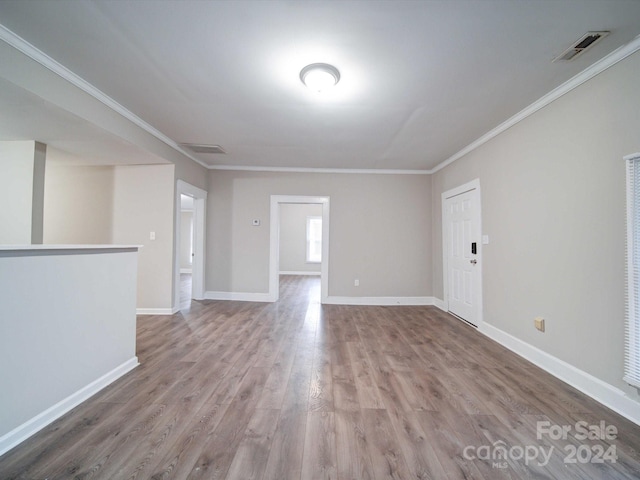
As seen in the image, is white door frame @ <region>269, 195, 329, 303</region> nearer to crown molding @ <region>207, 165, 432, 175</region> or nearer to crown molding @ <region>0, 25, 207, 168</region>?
crown molding @ <region>207, 165, 432, 175</region>

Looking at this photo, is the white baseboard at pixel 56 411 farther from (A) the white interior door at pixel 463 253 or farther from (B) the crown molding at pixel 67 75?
(A) the white interior door at pixel 463 253

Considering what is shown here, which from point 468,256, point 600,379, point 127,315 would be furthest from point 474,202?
point 127,315

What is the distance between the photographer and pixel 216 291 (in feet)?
15.9

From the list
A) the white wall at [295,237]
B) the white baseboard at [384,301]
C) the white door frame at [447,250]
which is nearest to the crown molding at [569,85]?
the white door frame at [447,250]

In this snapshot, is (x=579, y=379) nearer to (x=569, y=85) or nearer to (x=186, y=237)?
(x=569, y=85)

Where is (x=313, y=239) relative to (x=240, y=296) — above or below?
above

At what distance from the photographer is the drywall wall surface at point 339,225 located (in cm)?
482

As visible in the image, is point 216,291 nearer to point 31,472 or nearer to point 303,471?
point 31,472

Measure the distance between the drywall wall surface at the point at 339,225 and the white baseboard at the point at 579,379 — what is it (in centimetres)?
221

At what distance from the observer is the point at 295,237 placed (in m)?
8.91

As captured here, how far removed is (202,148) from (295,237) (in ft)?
17.3

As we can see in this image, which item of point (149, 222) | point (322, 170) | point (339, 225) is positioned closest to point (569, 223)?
point (339, 225)

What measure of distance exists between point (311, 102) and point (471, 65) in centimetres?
139

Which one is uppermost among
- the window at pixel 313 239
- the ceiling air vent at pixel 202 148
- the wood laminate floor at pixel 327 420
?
the ceiling air vent at pixel 202 148
